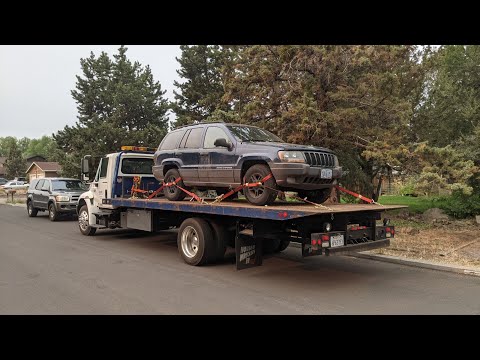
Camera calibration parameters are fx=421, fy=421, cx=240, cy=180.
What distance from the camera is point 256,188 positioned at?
24.5ft

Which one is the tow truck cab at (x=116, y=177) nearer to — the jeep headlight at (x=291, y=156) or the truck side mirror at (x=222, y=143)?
the truck side mirror at (x=222, y=143)

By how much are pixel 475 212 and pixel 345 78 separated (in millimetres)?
6482

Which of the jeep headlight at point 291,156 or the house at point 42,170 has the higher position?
the house at point 42,170

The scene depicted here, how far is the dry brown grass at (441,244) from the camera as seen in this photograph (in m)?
8.62

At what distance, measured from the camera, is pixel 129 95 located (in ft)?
99.1

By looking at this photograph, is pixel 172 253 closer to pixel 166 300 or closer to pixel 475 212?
pixel 166 300

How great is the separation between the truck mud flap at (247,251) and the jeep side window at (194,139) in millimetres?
2437

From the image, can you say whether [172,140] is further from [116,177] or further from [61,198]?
[61,198]

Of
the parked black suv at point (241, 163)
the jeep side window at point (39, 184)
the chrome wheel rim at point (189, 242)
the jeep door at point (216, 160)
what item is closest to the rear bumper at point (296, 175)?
the parked black suv at point (241, 163)

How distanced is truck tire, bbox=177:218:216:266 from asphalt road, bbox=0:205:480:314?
225mm

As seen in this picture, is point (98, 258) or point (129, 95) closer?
point (98, 258)

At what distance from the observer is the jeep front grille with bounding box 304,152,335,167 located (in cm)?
730

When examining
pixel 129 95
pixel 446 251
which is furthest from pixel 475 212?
pixel 129 95

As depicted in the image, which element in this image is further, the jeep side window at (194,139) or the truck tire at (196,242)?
the jeep side window at (194,139)
